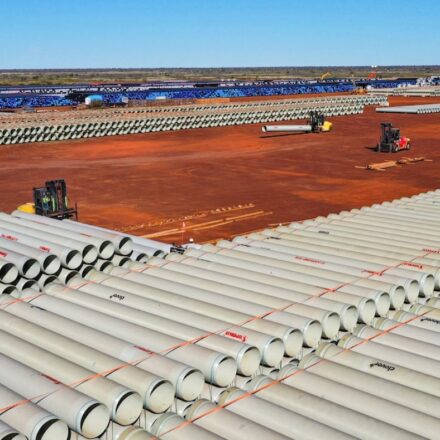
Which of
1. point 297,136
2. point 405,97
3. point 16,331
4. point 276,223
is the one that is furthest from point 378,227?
point 405,97

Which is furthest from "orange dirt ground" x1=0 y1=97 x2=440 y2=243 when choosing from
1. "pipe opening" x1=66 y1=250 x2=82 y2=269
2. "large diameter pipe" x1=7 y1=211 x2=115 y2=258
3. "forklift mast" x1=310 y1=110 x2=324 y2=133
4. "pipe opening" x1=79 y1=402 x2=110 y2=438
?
"pipe opening" x1=79 y1=402 x2=110 y2=438

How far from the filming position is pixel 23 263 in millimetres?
16688

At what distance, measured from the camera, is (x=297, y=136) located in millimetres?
70250

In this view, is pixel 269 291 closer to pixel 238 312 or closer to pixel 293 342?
pixel 238 312

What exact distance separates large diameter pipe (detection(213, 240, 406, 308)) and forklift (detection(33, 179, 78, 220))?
11.3 meters

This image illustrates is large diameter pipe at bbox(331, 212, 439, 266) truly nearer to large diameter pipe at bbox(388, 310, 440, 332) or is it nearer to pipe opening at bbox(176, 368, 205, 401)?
large diameter pipe at bbox(388, 310, 440, 332)

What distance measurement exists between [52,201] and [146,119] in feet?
153

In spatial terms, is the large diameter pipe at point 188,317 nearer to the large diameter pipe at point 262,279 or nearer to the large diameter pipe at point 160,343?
the large diameter pipe at point 160,343

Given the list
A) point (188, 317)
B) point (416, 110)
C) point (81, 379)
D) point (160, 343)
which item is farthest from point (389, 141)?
point (81, 379)

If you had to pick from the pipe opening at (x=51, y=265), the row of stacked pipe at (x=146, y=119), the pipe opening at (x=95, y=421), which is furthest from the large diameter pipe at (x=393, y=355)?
the row of stacked pipe at (x=146, y=119)

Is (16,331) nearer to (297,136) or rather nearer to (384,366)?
(384,366)

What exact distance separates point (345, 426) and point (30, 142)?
196 ft

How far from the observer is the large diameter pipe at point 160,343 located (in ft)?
39.3

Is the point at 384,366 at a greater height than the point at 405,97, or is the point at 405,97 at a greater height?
the point at 405,97
